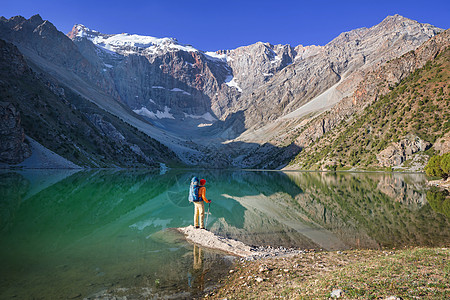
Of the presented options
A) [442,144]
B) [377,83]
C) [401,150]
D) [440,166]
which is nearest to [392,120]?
[401,150]

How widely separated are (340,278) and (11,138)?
95.9 m

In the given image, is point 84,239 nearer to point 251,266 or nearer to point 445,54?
point 251,266

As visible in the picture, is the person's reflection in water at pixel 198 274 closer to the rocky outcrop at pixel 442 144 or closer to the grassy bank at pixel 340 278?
the grassy bank at pixel 340 278

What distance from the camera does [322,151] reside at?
13238 centimetres

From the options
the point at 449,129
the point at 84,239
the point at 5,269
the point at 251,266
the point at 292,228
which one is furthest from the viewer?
the point at 449,129

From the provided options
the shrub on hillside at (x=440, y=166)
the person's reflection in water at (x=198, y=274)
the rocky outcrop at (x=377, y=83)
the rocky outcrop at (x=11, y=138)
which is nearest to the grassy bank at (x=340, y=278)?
the person's reflection in water at (x=198, y=274)

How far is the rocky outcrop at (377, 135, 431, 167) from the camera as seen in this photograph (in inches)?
3639

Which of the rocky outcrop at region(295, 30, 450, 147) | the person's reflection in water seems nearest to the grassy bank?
the person's reflection in water

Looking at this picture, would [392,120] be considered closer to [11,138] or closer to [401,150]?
[401,150]

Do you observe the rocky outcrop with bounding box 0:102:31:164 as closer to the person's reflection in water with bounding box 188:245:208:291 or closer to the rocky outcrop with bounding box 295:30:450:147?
the person's reflection in water with bounding box 188:245:208:291

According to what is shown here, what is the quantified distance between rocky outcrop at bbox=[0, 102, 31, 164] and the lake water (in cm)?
5939

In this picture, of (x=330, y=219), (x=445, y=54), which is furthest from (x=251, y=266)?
(x=445, y=54)

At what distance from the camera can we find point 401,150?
317ft

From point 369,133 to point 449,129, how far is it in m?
32.2
